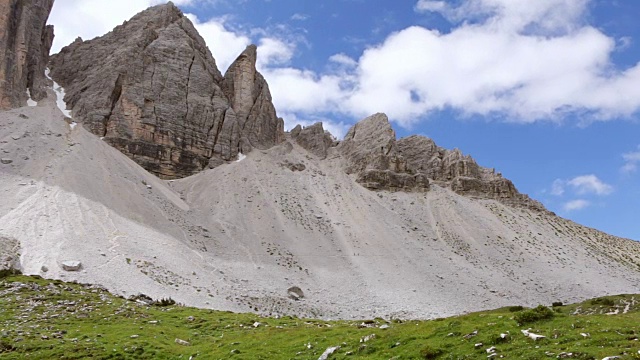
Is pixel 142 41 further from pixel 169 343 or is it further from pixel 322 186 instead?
pixel 169 343

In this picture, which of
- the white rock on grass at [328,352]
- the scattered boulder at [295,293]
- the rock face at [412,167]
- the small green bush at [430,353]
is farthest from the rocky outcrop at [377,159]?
the small green bush at [430,353]

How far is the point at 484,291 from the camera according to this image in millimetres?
83875

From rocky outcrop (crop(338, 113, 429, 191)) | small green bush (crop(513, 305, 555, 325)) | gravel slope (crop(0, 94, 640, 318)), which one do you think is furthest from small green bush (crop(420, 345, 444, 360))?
rocky outcrop (crop(338, 113, 429, 191))

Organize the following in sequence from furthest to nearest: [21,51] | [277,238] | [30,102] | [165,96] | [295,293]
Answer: [165,96] < [21,51] < [30,102] < [277,238] < [295,293]

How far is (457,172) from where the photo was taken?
132 meters

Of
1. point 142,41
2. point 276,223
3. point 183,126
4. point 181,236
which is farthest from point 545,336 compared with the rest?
point 142,41

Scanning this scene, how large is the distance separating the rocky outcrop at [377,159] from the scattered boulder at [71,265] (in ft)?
252

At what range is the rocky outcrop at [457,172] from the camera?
128 m

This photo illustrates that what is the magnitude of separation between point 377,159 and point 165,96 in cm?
5036

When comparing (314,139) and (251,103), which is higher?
(251,103)

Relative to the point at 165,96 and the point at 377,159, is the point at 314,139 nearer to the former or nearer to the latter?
the point at 377,159

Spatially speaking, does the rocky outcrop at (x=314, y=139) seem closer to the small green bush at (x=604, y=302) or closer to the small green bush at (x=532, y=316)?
the small green bush at (x=604, y=302)

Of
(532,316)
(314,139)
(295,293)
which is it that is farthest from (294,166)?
(532,316)

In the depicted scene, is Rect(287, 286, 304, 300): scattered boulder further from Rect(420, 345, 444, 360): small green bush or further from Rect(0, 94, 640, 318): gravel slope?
Rect(420, 345, 444, 360): small green bush
